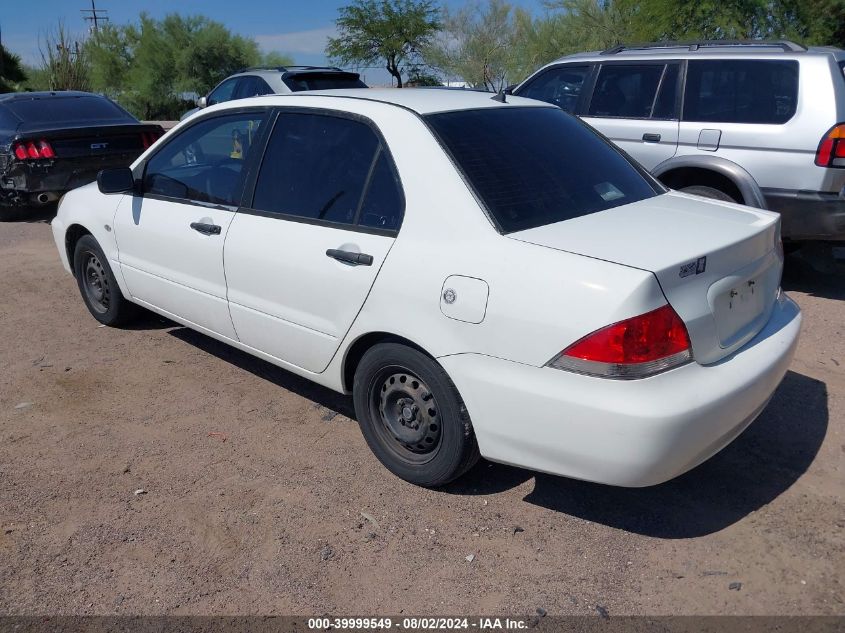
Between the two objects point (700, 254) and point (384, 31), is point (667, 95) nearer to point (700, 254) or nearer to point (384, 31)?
point (700, 254)

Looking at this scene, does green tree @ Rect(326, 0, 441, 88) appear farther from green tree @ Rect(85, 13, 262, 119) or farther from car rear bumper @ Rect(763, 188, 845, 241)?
car rear bumper @ Rect(763, 188, 845, 241)

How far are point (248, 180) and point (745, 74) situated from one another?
14.1 feet

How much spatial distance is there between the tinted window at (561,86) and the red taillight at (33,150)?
5326 millimetres

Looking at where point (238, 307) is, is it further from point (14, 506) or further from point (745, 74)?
point (745, 74)

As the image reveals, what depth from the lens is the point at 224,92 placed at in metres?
13.2

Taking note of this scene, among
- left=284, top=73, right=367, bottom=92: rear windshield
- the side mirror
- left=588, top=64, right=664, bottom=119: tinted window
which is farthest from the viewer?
left=284, top=73, right=367, bottom=92: rear windshield

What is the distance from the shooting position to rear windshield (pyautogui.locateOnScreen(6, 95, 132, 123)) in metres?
9.73

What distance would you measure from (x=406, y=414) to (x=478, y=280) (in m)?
0.82

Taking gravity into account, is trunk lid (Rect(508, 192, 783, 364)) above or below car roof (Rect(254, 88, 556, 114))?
below

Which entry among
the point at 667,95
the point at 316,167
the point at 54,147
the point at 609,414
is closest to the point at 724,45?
the point at 667,95

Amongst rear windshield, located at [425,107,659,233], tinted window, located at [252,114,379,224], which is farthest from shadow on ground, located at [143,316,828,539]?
tinted window, located at [252,114,379,224]

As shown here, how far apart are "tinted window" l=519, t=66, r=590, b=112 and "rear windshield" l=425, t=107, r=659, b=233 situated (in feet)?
11.5

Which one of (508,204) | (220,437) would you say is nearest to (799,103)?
(508,204)

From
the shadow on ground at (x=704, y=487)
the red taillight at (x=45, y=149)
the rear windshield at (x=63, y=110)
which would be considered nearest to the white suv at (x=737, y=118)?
the shadow on ground at (x=704, y=487)
